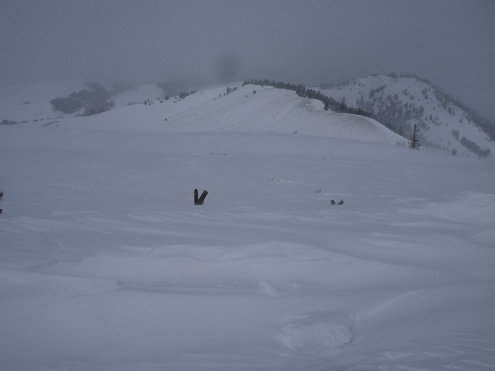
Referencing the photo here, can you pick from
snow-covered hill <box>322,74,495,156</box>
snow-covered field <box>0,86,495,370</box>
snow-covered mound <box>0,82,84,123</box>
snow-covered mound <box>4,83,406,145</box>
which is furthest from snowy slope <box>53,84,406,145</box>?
snow-covered hill <box>322,74,495,156</box>

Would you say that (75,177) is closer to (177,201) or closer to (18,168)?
(18,168)

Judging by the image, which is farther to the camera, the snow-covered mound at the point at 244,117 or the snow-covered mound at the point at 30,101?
the snow-covered mound at the point at 30,101

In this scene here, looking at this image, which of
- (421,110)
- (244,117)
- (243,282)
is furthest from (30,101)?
(421,110)

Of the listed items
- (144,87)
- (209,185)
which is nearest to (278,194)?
(209,185)

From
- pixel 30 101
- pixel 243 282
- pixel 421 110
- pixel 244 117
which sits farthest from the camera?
pixel 421 110

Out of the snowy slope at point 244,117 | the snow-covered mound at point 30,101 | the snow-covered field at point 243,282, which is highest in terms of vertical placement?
the snow-covered mound at point 30,101

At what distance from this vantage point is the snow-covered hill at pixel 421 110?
332ft

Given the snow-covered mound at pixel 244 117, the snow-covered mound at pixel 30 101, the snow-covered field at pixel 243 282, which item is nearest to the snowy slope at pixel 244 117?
the snow-covered mound at pixel 244 117

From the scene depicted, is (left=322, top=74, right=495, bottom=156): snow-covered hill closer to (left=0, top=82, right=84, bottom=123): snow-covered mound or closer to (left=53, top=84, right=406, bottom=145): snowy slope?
(left=53, top=84, right=406, bottom=145): snowy slope

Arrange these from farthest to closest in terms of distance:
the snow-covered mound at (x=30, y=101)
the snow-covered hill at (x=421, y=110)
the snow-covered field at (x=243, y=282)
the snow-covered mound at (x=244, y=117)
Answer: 1. the snow-covered hill at (x=421, y=110)
2. the snow-covered mound at (x=30, y=101)
3. the snow-covered mound at (x=244, y=117)
4. the snow-covered field at (x=243, y=282)

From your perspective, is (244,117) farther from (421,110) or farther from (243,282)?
(421,110)

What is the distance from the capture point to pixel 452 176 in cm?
1596

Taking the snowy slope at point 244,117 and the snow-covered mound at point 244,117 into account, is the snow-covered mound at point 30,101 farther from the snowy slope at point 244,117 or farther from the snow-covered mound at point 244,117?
the snowy slope at point 244,117

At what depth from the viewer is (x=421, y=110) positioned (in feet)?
404
